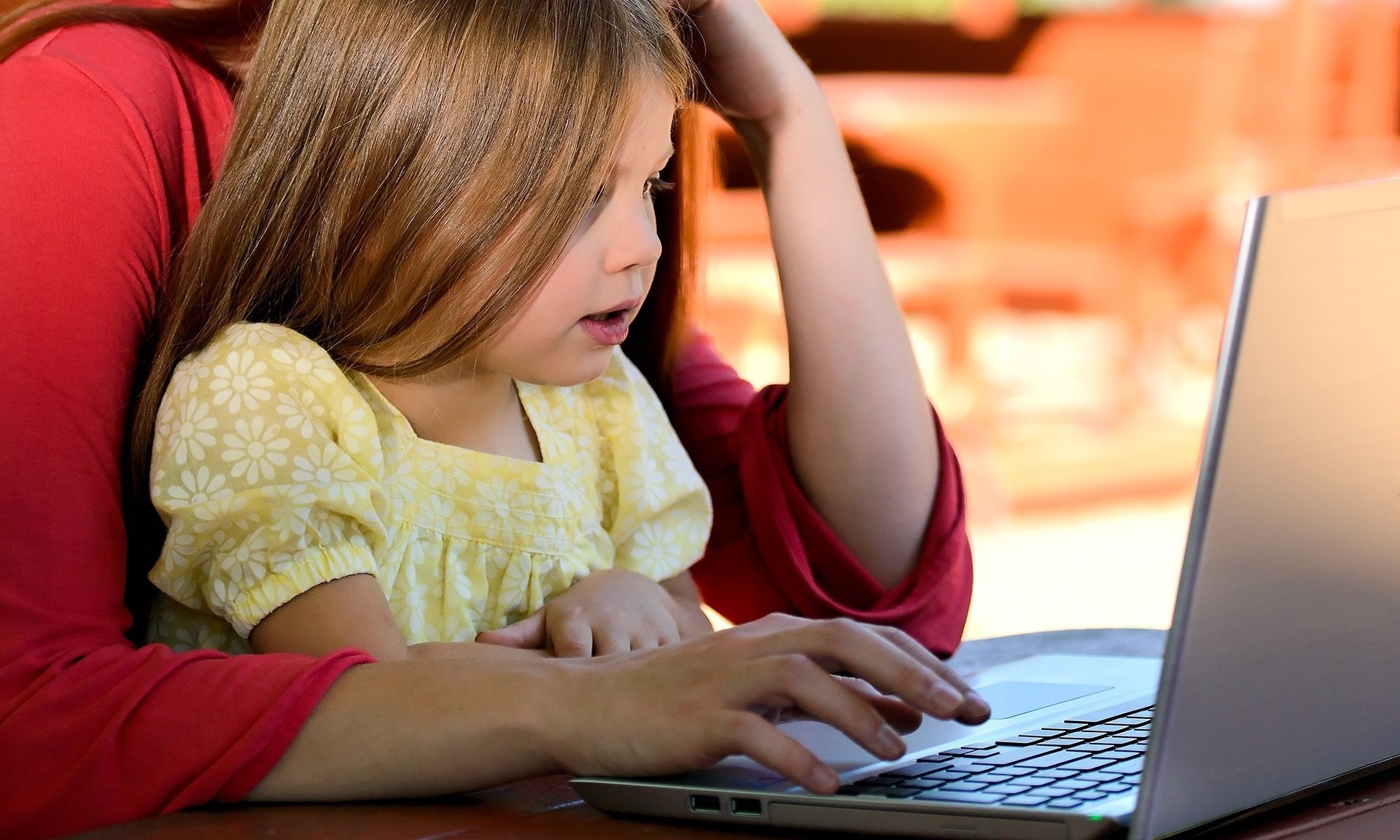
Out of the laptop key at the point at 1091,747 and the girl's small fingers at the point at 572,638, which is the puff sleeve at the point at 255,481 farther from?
the laptop key at the point at 1091,747

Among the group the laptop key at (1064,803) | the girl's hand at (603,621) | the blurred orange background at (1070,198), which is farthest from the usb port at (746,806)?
the blurred orange background at (1070,198)

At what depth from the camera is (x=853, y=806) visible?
608 mm

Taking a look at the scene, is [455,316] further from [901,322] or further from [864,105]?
[864,105]

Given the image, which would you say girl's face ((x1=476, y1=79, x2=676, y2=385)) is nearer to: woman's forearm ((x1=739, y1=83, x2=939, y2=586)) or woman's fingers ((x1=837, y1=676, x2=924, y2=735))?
woman's forearm ((x1=739, y1=83, x2=939, y2=586))

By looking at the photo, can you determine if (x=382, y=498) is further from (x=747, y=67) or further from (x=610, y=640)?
(x=747, y=67)

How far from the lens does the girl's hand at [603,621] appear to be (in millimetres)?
890

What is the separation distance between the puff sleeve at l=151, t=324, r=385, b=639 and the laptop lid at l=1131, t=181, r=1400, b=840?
0.47m

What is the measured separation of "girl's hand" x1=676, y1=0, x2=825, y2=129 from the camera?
1084 mm

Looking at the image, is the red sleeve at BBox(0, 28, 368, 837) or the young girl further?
the young girl

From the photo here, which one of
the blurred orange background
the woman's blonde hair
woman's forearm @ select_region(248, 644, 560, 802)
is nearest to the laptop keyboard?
woman's forearm @ select_region(248, 644, 560, 802)

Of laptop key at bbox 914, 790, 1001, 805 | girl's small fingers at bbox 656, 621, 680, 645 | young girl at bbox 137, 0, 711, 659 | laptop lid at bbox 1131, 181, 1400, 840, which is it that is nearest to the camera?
laptop lid at bbox 1131, 181, 1400, 840

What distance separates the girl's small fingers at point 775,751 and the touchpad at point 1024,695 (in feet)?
0.64

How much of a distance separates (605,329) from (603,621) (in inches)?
7.0

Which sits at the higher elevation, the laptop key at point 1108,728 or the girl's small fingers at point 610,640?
the laptop key at point 1108,728
